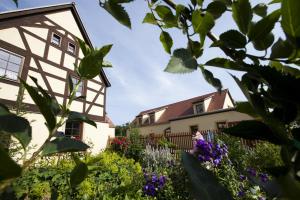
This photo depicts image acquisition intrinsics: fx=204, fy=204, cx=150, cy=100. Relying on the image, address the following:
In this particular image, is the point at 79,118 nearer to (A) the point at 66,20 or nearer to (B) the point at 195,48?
(B) the point at 195,48

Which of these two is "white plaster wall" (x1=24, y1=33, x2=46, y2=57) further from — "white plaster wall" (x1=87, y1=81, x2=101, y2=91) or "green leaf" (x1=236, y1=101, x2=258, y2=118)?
"green leaf" (x1=236, y1=101, x2=258, y2=118)

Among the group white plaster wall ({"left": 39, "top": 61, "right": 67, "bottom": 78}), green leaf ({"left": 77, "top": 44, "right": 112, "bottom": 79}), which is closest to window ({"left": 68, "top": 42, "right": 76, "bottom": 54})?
white plaster wall ({"left": 39, "top": 61, "right": 67, "bottom": 78})

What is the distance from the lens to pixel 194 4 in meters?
0.51

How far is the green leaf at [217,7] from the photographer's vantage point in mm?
476

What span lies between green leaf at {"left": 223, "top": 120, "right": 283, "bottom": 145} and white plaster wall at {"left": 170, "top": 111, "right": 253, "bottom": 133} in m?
17.2

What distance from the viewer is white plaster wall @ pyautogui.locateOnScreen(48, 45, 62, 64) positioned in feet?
36.2

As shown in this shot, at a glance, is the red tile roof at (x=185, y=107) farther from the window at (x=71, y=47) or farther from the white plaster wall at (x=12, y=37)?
the white plaster wall at (x=12, y=37)

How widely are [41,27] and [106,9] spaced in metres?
12.5

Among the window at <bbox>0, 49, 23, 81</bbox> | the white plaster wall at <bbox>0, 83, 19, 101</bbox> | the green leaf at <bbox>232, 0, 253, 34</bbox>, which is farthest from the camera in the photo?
the window at <bbox>0, 49, 23, 81</bbox>

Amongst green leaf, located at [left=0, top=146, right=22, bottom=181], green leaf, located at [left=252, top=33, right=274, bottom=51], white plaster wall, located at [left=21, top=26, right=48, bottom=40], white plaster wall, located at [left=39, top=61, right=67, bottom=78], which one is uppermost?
white plaster wall, located at [left=21, top=26, right=48, bottom=40]

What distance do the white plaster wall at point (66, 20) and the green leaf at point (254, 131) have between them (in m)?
13.6

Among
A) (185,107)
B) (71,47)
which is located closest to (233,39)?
(71,47)

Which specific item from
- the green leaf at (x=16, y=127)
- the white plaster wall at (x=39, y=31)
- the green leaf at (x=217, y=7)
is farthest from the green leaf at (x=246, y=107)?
the white plaster wall at (x=39, y=31)

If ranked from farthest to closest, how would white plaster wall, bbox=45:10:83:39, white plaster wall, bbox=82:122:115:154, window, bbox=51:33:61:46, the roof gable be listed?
white plaster wall, bbox=82:122:115:154 → white plaster wall, bbox=45:10:83:39 → window, bbox=51:33:61:46 → the roof gable
